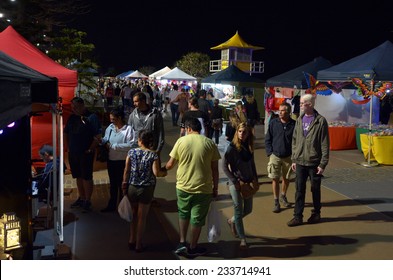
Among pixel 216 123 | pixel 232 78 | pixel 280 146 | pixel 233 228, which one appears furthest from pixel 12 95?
pixel 232 78

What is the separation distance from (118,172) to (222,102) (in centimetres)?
1776

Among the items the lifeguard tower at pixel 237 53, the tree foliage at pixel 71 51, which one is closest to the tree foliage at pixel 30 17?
the tree foliage at pixel 71 51

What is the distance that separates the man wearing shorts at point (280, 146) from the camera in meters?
7.34

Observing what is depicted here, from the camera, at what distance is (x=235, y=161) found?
5.79 m

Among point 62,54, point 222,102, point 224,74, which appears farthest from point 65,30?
point 222,102

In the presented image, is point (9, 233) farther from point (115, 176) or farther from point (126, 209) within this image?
point (115, 176)

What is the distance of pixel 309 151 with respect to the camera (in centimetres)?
670

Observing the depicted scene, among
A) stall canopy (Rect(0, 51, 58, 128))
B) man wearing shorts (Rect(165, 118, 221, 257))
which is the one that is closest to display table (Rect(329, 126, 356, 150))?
man wearing shorts (Rect(165, 118, 221, 257))

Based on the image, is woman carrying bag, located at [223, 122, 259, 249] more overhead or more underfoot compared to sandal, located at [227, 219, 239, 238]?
more overhead

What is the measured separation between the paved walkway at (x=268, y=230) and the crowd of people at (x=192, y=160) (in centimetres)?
22

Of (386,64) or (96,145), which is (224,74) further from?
(96,145)

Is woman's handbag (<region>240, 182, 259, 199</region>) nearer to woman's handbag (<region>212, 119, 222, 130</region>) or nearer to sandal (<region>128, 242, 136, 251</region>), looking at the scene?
sandal (<region>128, 242, 136, 251</region>)

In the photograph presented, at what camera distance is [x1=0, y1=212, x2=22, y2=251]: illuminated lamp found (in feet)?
12.6

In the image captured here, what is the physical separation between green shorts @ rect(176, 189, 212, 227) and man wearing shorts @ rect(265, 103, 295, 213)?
7.46 feet
